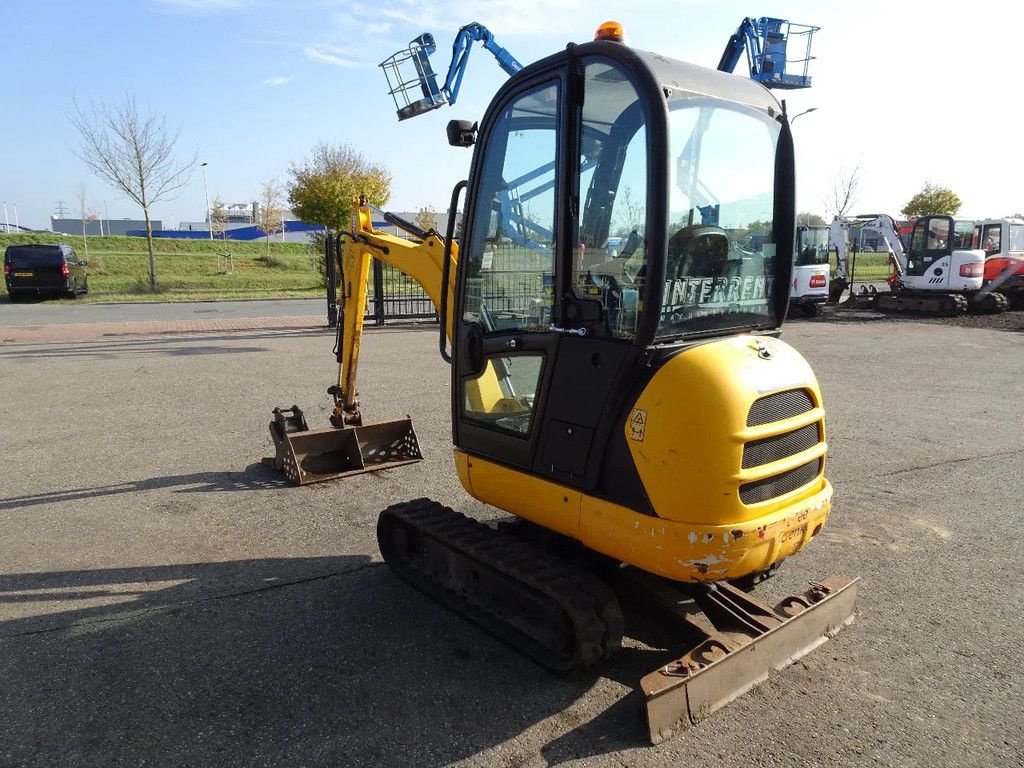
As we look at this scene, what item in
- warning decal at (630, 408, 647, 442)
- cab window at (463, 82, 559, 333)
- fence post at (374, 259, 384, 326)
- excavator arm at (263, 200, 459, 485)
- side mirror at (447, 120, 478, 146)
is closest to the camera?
warning decal at (630, 408, 647, 442)

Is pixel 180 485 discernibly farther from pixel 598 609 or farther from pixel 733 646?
pixel 733 646

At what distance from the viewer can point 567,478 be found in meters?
3.37

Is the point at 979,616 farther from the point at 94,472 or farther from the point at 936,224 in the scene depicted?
the point at 936,224

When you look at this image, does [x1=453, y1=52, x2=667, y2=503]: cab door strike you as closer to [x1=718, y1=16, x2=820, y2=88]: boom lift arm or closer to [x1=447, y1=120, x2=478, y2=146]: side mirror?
[x1=447, y1=120, x2=478, y2=146]: side mirror

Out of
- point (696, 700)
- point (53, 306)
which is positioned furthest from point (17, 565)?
point (53, 306)

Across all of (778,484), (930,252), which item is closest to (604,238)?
(778,484)

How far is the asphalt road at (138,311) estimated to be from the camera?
57.2 feet

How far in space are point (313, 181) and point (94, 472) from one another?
23376 millimetres

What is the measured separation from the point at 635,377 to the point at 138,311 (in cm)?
1959

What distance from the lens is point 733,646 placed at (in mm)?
3258

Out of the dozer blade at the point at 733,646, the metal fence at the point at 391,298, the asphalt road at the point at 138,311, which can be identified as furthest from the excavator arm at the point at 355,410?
the asphalt road at the point at 138,311

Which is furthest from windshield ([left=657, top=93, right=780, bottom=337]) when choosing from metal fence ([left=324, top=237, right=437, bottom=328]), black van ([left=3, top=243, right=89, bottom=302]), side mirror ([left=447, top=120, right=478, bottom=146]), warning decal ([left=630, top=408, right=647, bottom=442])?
black van ([left=3, top=243, right=89, bottom=302])

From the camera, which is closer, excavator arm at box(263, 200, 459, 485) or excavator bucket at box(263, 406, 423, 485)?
excavator arm at box(263, 200, 459, 485)

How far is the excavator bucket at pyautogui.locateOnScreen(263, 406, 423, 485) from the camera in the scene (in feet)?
20.4
